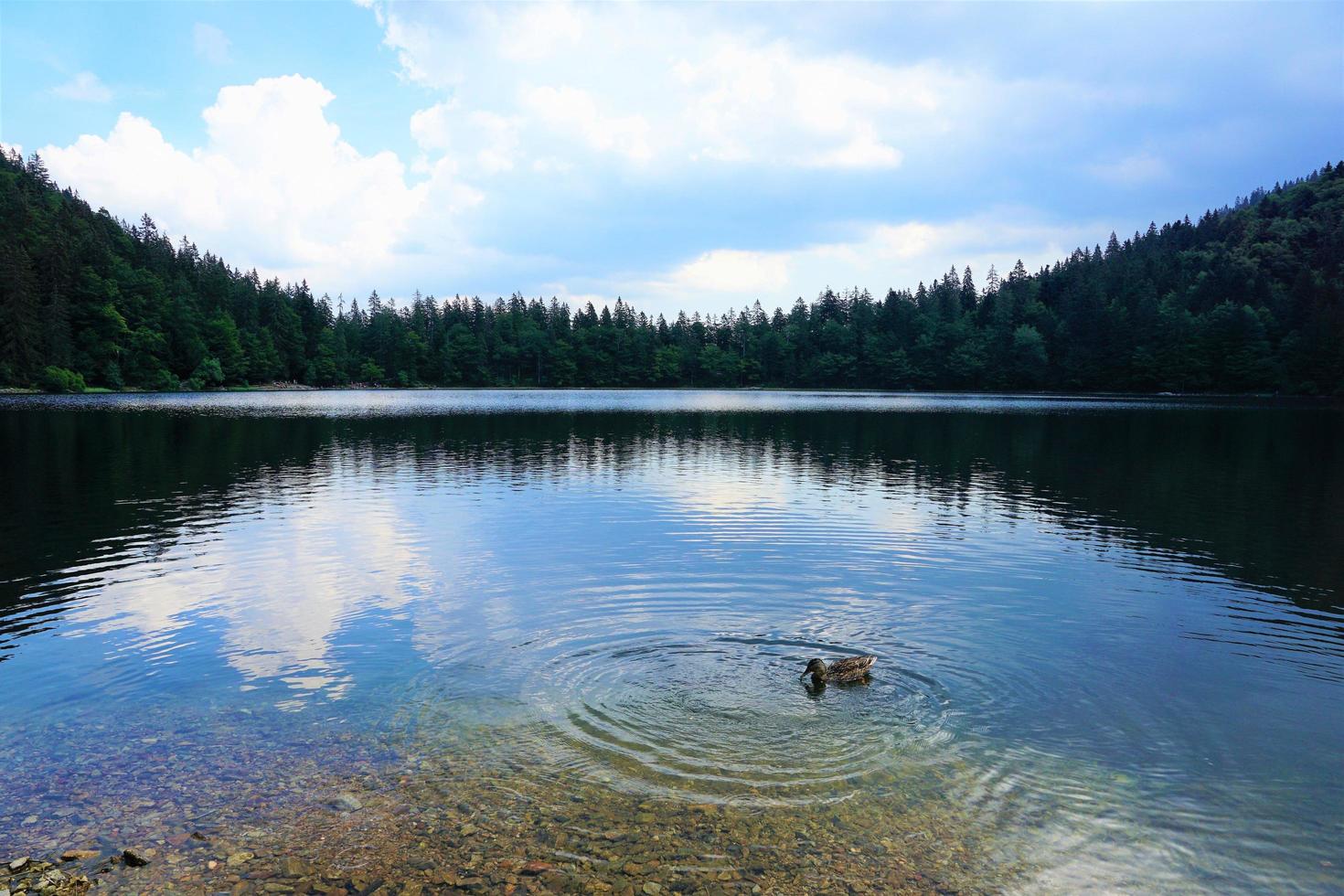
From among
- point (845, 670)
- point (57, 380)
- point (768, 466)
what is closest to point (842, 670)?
point (845, 670)

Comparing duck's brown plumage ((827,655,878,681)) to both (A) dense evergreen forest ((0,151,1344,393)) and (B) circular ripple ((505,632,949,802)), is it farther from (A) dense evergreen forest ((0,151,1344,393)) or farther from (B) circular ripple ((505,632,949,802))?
(A) dense evergreen forest ((0,151,1344,393))

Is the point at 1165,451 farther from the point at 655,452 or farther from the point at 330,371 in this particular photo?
the point at 330,371

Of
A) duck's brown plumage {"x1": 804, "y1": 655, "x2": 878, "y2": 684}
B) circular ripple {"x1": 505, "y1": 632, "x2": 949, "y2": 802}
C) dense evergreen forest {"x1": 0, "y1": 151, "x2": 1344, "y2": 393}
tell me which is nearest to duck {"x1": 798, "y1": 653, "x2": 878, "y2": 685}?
duck's brown plumage {"x1": 804, "y1": 655, "x2": 878, "y2": 684}

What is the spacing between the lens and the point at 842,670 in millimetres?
12922

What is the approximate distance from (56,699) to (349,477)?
1072 inches

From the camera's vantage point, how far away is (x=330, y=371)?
19125cm

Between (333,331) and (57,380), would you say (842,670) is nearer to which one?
(57,380)

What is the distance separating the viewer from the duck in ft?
42.3

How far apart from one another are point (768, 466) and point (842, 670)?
103 ft

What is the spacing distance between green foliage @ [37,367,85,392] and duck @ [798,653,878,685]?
142 metres

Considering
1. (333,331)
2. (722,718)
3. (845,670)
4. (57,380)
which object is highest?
(333,331)

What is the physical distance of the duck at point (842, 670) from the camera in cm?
1291

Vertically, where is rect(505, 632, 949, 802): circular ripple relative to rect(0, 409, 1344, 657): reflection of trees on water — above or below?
below

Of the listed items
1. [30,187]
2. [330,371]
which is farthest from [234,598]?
[30,187]
